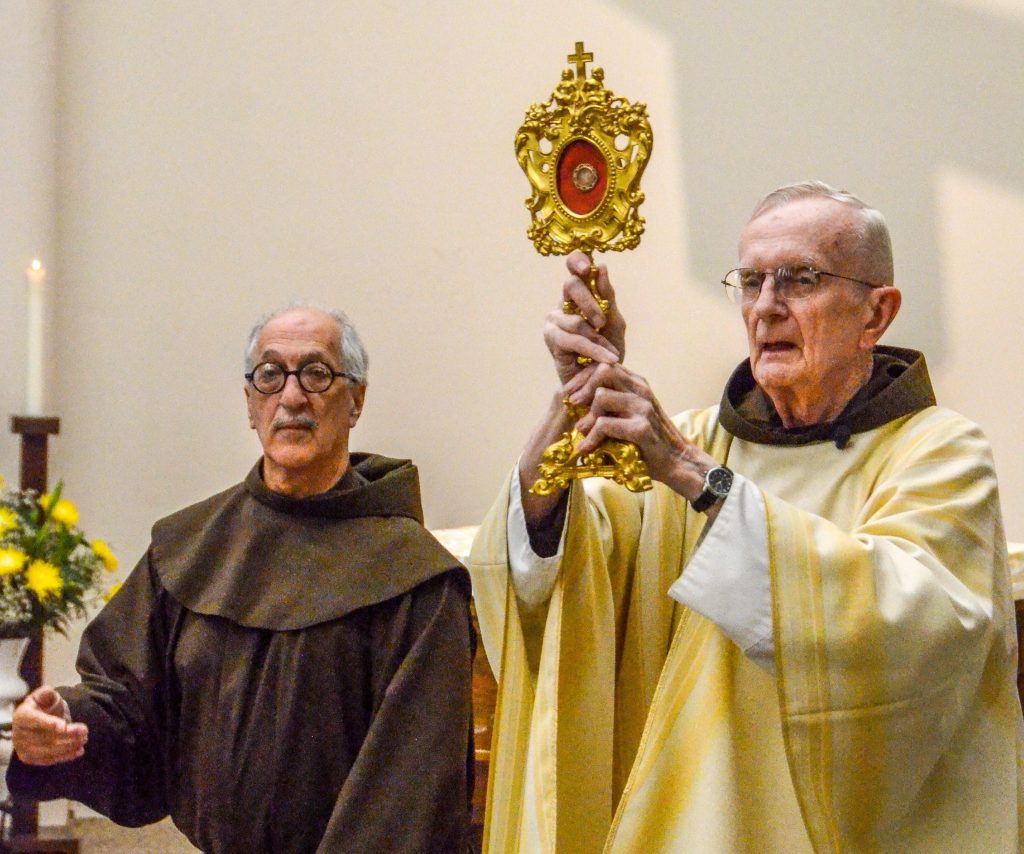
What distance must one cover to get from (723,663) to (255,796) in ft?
4.00

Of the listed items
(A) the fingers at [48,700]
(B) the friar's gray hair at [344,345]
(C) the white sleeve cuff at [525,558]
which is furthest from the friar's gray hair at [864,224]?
(A) the fingers at [48,700]

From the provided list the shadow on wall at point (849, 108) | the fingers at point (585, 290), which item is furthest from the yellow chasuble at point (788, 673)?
the shadow on wall at point (849, 108)

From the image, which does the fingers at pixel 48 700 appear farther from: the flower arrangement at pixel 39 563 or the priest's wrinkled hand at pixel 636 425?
the priest's wrinkled hand at pixel 636 425

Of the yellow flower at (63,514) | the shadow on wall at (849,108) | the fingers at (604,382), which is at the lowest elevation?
the yellow flower at (63,514)

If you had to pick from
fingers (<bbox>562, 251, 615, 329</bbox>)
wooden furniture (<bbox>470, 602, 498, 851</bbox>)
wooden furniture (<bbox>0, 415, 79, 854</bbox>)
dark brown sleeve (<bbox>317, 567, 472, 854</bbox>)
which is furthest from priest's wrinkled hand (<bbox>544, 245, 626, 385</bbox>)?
wooden furniture (<bbox>0, 415, 79, 854</bbox>)

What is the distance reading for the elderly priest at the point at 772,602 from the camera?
9.51ft

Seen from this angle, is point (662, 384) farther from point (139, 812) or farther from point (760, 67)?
point (139, 812)

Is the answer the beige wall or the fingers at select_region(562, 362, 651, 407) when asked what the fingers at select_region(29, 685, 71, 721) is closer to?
the fingers at select_region(562, 362, 651, 407)

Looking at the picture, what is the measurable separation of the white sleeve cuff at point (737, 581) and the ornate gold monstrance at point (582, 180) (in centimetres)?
26

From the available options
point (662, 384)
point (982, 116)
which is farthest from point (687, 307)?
point (982, 116)

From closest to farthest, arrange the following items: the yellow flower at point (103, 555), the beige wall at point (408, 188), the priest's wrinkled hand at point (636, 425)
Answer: the priest's wrinkled hand at point (636, 425), the yellow flower at point (103, 555), the beige wall at point (408, 188)

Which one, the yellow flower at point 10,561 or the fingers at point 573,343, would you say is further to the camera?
the yellow flower at point 10,561

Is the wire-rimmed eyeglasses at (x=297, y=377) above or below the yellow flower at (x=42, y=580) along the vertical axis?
above

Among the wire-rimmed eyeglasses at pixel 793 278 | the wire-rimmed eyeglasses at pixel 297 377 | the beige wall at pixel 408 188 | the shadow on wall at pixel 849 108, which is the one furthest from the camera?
the beige wall at pixel 408 188
